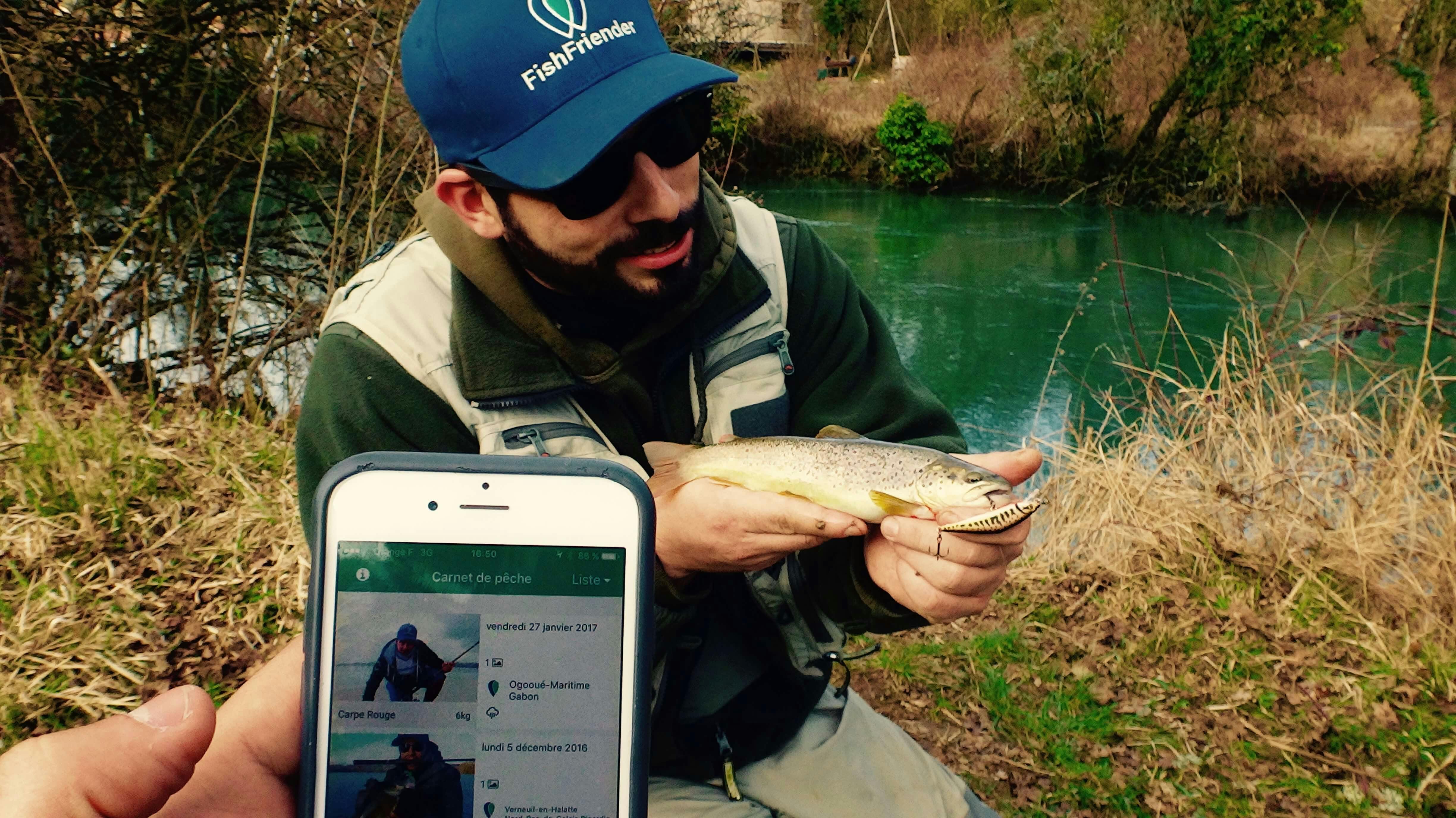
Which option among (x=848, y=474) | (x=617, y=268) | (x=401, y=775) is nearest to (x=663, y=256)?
(x=617, y=268)

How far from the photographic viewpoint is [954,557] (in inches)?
51.5

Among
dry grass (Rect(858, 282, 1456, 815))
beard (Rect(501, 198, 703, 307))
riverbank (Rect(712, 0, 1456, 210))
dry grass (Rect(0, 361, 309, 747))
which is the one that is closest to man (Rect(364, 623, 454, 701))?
beard (Rect(501, 198, 703, 307))

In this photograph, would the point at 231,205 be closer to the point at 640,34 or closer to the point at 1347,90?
the point at 640,34

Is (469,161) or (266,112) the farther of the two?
Result: (266,112)

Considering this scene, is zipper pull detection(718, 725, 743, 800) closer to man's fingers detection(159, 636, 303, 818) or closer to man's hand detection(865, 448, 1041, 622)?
man's hand detection(865, 448, 1041, 622)

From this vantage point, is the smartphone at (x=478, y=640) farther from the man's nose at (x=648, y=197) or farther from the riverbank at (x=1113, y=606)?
the riverbank at (x=1113, y=606)

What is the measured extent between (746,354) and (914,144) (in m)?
14.4

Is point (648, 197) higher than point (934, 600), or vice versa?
point (648, 197)

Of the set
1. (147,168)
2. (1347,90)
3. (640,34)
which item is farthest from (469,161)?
(1347,90)

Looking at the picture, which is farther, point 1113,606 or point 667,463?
point 1113,606

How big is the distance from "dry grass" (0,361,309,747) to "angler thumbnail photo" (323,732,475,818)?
1.78m

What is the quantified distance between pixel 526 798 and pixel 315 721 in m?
0.23

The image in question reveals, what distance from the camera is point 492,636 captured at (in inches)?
38.4

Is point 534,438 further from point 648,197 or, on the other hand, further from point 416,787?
point 416,787
